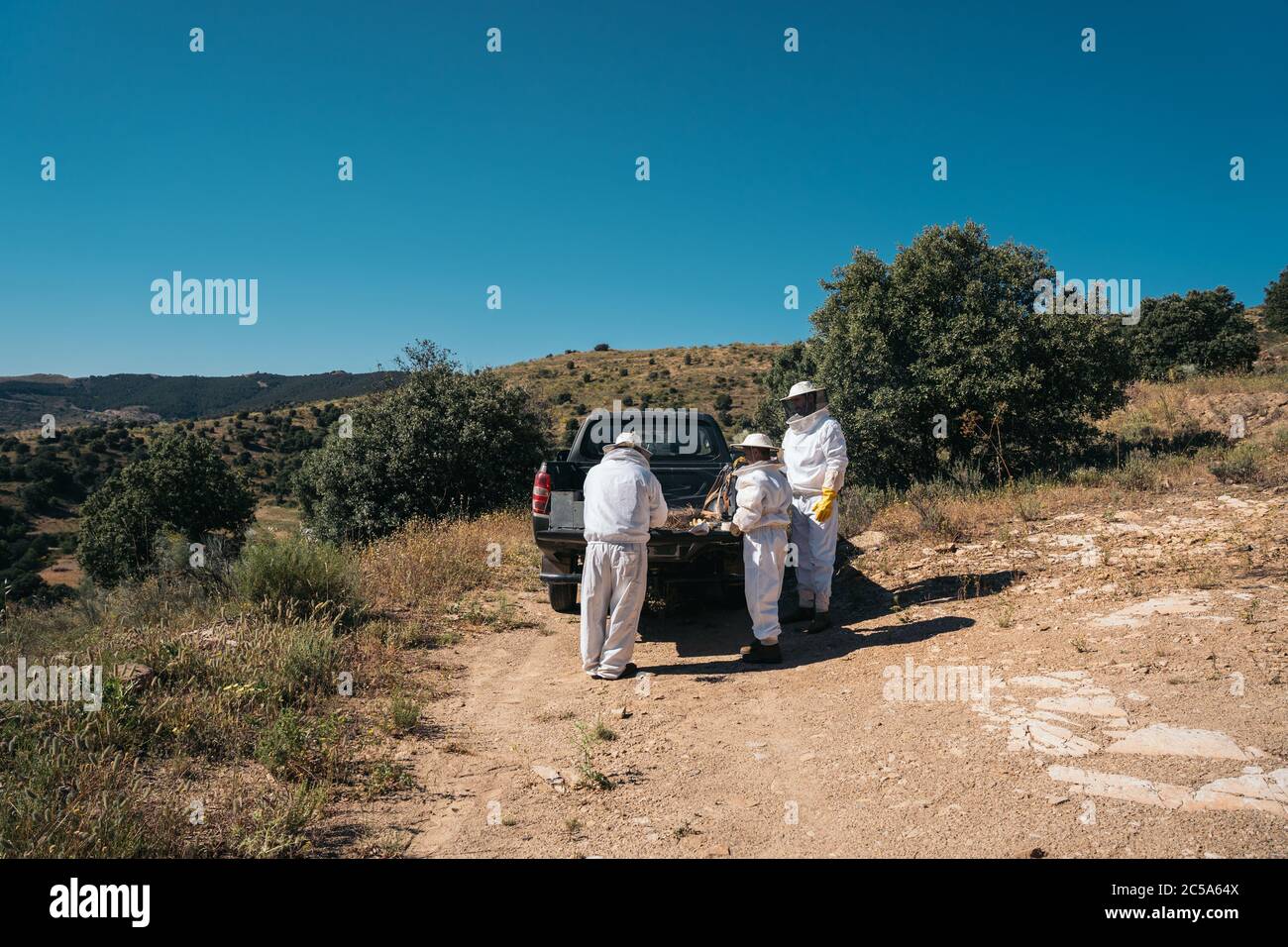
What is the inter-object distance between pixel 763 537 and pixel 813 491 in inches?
43.0

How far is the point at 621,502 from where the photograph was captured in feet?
18.2

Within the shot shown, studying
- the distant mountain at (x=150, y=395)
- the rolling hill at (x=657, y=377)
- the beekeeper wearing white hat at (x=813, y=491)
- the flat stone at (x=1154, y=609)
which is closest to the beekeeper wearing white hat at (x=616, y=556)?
the beekeeper wearing white hat at (x=813, y=491)

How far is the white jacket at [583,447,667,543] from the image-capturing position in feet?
18.1

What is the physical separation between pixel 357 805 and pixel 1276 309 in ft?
153

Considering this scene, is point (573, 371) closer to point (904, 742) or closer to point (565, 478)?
point (565, 478)

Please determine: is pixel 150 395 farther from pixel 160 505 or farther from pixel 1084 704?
pixel 1084 704

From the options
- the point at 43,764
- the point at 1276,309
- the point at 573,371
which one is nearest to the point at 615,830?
the point at 43,764

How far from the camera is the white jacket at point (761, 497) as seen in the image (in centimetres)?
563

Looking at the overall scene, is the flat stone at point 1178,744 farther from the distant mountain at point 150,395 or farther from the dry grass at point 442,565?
the distant mountain at point 150,395

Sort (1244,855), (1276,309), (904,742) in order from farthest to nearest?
(1276,309) → (904,742) → (1244,855)

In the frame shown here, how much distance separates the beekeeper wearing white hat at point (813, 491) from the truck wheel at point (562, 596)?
222 cm

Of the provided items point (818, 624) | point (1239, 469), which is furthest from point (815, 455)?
point (1239, 469)

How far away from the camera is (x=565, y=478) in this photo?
22.1ft

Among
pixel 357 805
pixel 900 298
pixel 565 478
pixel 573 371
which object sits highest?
pixel 573 371
